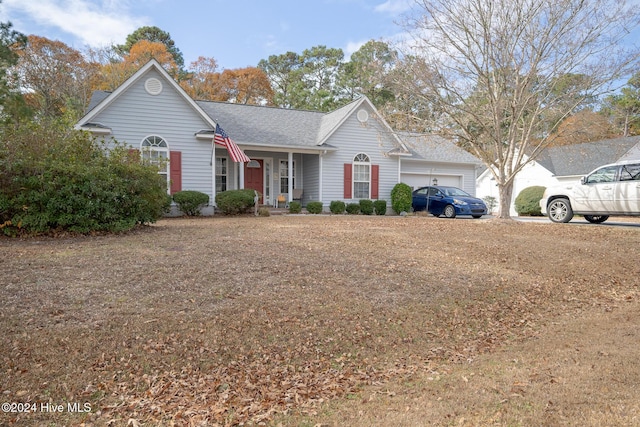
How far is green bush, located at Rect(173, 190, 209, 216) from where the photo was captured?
13.8 m

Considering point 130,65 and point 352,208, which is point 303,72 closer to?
point 130,65

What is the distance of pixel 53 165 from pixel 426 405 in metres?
8.10

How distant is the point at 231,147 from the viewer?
45.6 ft

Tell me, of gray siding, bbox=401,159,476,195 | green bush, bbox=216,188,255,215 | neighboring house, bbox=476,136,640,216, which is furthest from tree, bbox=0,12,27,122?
neighboring house, bbox=476,136,640,216

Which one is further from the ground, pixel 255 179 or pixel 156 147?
pixel 156 147

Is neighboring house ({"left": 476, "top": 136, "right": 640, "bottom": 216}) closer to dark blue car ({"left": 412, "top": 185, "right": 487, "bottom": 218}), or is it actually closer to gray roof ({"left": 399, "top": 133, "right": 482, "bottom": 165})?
gray roof ({"left": 399, "top": 133, "right": 482, "bottom": 165})

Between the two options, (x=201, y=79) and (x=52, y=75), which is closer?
(x=52, y=75)

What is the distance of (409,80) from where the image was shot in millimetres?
13758

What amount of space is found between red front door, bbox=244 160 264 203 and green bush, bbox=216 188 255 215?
10.6 ft

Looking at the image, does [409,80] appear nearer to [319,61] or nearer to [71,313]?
[71,313]

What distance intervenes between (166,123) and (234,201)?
3866 mm

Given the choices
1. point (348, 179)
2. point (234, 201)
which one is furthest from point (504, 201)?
point (234, 201)

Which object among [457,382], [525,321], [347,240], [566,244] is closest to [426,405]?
[457,382]

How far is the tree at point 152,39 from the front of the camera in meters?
35.5
